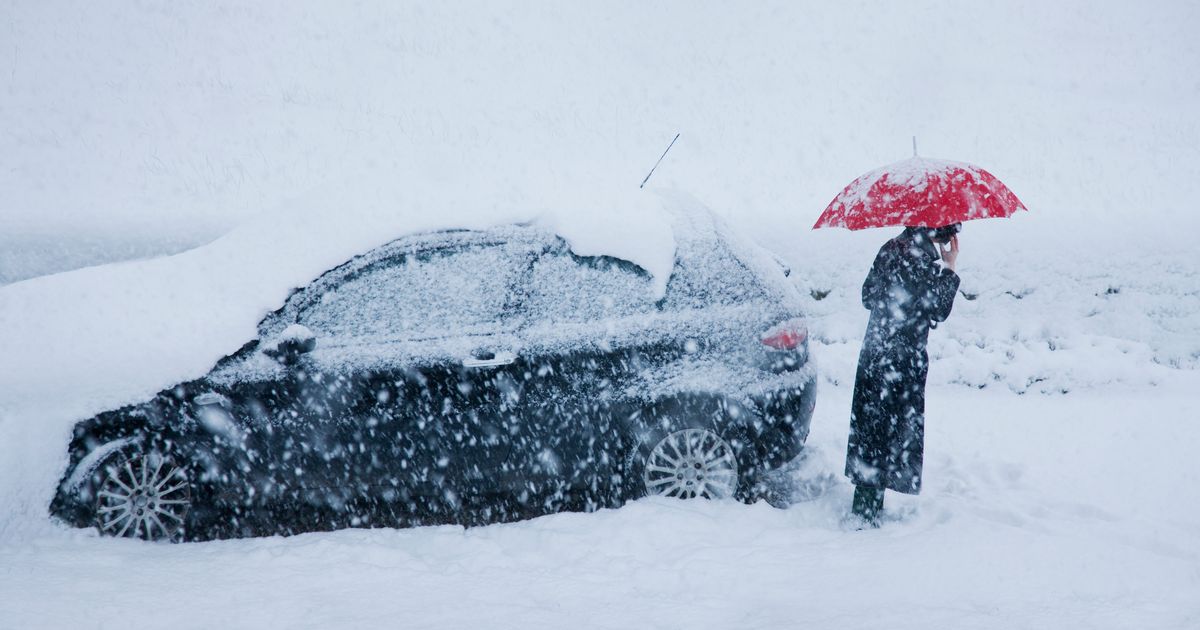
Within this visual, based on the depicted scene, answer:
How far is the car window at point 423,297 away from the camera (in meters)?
3.56

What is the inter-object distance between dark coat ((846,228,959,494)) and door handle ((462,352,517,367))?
169 cm

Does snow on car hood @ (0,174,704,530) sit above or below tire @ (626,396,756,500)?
above

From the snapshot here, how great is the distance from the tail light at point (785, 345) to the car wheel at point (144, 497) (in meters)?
2.77

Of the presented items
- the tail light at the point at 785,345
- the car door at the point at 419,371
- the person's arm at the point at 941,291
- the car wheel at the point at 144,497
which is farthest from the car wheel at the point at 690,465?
the car wheel at the point at 144,497

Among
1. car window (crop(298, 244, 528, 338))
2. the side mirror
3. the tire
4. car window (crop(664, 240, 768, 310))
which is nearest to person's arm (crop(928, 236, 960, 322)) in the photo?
car window (crop(664, 240, 768, 310))

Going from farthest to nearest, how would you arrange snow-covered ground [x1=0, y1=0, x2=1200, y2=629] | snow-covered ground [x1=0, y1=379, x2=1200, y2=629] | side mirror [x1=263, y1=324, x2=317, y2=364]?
side mirror [x1=263, y1=324, x2=317, y2=364] < snow-covered ground [x1=0, y1=0, x2=1200, y2=629] < snow-covered ground [x1=0, y1=379, x2=1200, y2=629]

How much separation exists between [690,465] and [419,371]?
1.39 meters

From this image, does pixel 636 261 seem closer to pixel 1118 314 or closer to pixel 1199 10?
pixel 1118 314

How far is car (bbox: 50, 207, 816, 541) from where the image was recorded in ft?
11.3

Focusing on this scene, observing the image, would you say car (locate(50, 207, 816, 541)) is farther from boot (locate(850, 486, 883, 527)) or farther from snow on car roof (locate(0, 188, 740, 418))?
boot (locate(850, 486, 883, 527))

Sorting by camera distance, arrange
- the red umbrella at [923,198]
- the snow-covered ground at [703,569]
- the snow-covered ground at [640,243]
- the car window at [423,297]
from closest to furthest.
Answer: the snow-covered ground at [703,569], the snow-covered ground at [640,243], the red umbrella at [923,198], the car window at [423,297]

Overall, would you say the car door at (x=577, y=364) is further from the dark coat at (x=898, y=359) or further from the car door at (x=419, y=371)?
the dark coat at (x=898, y=359)

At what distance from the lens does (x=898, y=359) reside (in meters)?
3.52

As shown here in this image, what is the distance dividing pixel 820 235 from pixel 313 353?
566 cm
